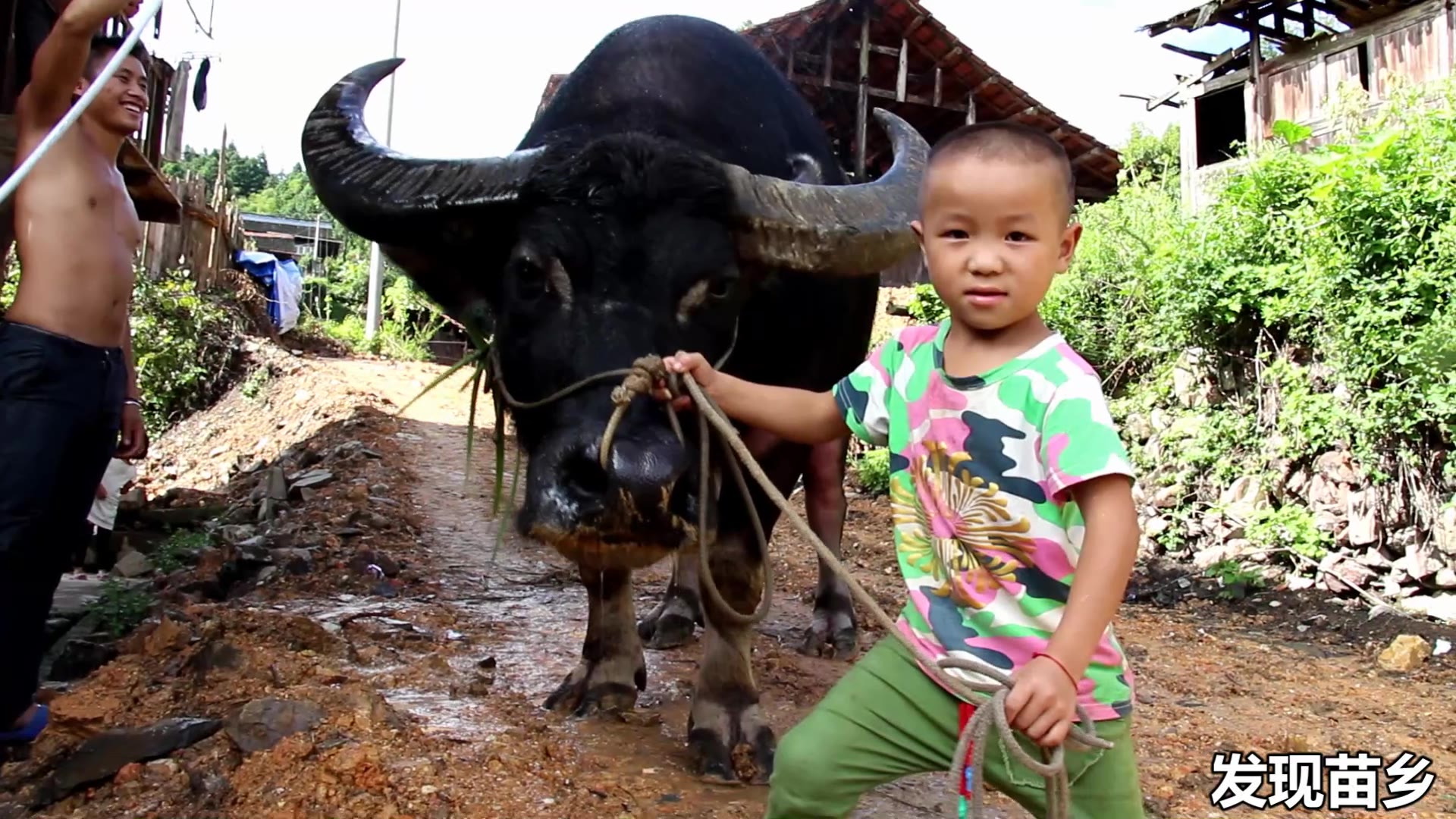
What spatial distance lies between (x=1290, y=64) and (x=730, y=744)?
12649mm

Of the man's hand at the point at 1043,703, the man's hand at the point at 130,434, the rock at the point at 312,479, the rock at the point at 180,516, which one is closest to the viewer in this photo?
the man's hand at the point at 1043,703

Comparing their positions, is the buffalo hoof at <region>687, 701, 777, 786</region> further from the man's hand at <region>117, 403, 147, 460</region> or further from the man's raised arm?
the man's raised arm

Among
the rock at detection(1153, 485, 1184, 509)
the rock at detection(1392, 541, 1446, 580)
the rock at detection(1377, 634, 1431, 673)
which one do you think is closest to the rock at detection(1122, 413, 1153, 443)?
the rock at detection(1153, 485, 1184, 509)

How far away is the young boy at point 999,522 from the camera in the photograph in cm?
139

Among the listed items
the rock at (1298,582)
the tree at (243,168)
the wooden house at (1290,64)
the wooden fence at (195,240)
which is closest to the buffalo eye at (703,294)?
the rock at (1298,582)

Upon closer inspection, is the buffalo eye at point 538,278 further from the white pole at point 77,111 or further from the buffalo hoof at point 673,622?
the buffalo hoof at point 673,622

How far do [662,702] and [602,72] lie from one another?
6.25 ft

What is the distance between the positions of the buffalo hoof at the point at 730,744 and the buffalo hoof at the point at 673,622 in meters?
1.15

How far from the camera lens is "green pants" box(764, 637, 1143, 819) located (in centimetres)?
156

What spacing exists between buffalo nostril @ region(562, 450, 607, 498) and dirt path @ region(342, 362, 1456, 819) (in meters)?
0.57

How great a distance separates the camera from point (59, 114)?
8.23ft

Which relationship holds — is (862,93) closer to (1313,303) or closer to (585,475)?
(1313,303)

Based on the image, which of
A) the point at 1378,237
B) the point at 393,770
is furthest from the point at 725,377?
the point at 1378,237

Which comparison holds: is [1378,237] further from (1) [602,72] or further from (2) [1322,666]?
(1) [602,72]
